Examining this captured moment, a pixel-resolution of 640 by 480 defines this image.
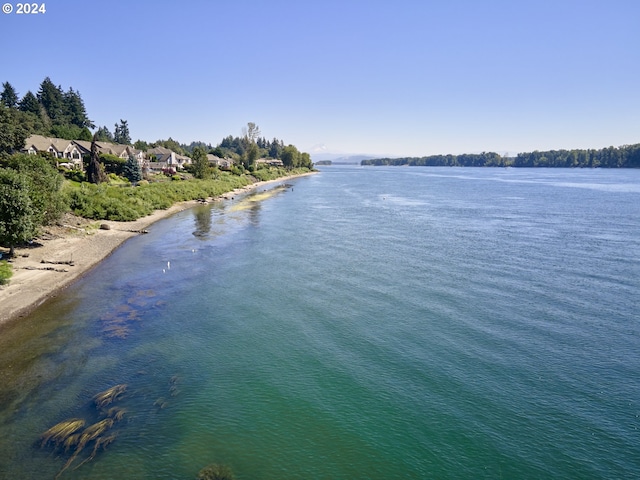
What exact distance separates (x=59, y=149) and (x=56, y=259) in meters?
62.4

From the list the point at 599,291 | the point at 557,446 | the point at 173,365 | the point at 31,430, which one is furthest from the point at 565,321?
the point at 31,430

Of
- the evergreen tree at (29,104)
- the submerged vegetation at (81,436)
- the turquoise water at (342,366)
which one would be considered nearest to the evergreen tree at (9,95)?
A: the evergreen tree at (29,104)

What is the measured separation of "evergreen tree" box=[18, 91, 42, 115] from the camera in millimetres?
123250

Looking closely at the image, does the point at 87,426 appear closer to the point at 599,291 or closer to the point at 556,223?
the point at 599,291

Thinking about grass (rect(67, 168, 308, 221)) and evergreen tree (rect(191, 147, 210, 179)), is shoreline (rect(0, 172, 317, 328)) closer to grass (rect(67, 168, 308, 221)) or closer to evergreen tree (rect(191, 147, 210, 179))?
grass (rect(67, 168, 308, 221))

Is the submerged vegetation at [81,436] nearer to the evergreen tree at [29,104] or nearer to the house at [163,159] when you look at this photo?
the house at [163,159]

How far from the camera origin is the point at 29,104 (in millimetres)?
123625

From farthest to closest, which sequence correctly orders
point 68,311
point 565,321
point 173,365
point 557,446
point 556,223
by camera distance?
1. point 556,223
2. point 68,311
3. point 565,321
4. point 173,365
5. point 557,446

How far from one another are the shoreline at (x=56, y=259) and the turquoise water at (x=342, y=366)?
1.54m

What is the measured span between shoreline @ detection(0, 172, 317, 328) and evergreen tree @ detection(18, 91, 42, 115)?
9495 cm

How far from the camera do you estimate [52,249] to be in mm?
39844

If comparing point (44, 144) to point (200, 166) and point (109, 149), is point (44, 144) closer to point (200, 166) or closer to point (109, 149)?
point (109, 149)

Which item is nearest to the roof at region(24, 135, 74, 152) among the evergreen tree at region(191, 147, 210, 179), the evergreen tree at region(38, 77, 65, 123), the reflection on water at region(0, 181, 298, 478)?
the evergreen tree at region(191, 147, 210, 179)

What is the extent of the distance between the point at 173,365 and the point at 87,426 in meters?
5.29
